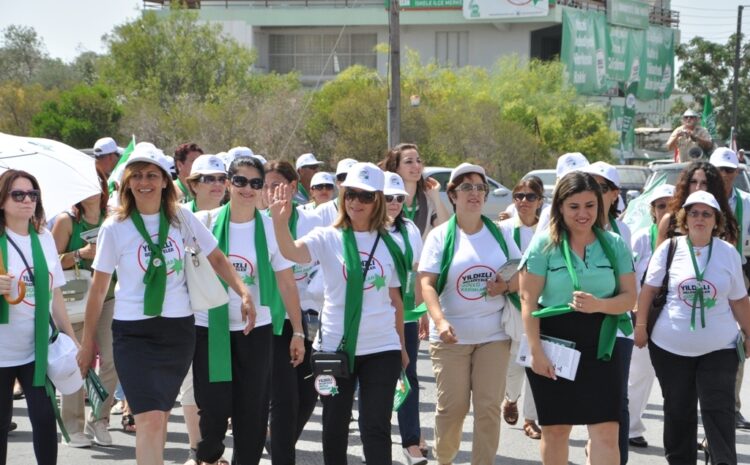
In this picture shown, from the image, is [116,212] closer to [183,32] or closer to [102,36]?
[183,32]

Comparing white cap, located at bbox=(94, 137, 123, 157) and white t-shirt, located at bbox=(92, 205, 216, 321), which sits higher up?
white cap, located at bbox=(94, 137, 123, 157)

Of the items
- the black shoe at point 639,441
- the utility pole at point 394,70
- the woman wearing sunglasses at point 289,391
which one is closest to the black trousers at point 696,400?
the black shoe at point 639,441

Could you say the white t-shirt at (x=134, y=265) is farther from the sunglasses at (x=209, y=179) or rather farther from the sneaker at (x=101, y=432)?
the sneaker at (x=101, y=432)

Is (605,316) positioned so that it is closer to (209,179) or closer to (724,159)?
(724,159)

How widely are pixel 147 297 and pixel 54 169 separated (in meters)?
2.00

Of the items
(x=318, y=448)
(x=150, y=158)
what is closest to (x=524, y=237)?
(x=318, y=448)

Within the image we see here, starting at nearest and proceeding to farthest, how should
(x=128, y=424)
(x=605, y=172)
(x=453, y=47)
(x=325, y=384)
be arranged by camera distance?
(x=325, y=384), (x=605, y=172), (x=128, y=424), (x=453, y=47)

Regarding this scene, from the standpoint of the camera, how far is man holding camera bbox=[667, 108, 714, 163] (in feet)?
51.8

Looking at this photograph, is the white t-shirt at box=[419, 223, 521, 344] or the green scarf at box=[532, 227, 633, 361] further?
the white t-shirt at box=[419, 223, 521, 344]

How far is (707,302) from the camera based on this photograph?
257 inches

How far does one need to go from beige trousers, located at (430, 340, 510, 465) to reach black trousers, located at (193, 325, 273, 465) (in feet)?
3.28

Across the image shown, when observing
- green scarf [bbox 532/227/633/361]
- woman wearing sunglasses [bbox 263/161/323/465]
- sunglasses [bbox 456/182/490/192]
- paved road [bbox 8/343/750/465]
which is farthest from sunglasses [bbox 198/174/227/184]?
green scarf [bbox 532/227/633/361]

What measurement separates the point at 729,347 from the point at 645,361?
4.64 feet

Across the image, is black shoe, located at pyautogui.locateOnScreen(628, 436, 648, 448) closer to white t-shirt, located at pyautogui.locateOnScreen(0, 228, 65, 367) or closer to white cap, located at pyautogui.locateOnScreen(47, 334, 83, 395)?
white cap, located at pyautogui.locateOnScreen(47, 334, 83, 395)
